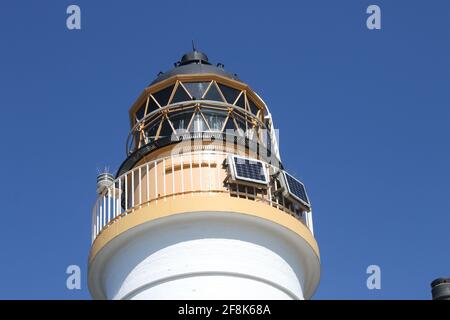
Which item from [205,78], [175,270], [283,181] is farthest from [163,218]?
[205,78]

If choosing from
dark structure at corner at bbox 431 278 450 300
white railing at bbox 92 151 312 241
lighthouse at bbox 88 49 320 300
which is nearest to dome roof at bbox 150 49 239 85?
lighthouse at bbox 88 49 320 300

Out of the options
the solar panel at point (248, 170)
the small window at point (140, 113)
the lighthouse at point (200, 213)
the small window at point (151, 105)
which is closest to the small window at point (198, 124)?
the lighthouse at point (200, 213)

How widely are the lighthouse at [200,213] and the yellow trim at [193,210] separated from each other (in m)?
0.02

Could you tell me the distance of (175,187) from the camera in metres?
23.0

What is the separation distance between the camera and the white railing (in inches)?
896

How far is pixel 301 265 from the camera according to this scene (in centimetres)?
2317

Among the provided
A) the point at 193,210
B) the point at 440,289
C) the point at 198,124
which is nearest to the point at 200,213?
the point at 193,210

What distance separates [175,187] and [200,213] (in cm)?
116

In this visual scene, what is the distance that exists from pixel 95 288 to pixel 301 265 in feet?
12.9

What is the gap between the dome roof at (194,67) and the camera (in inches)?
998

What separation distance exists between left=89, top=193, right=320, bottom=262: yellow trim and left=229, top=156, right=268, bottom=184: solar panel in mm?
460

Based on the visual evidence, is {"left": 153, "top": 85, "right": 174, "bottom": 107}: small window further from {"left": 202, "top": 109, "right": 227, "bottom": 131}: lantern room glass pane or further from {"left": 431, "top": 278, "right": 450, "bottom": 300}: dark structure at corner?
{"left": 431, "top": 278, "right": 450, "bottom": 300}: dark structure at corner

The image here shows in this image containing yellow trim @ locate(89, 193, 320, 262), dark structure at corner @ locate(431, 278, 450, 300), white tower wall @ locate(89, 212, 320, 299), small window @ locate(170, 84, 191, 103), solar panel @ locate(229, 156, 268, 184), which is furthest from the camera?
dark structure at corner @ locate(431, 278, 450, 300)

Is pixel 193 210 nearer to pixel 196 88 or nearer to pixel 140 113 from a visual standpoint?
pixel 196 88
